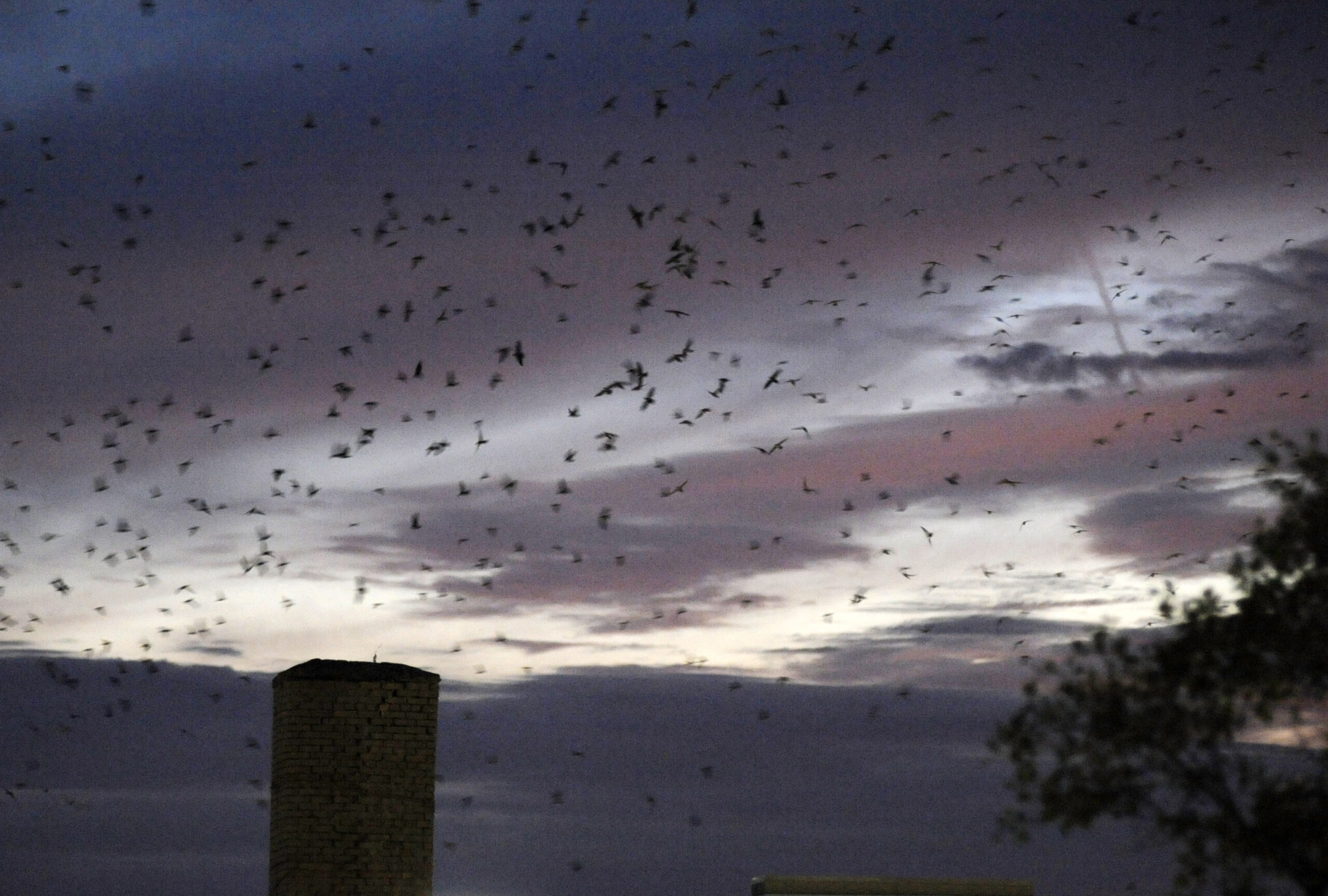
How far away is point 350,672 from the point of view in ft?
68.5

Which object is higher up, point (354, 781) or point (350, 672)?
point (350, 672)

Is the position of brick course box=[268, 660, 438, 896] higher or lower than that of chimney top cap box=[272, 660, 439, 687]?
lower

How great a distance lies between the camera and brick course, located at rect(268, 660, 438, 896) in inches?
801

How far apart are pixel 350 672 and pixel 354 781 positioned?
1460 millimetres

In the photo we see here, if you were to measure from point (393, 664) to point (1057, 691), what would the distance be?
371 inches

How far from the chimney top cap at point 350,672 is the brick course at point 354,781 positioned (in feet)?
0.05

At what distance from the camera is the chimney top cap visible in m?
20.8

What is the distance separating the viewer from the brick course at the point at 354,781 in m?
20.3

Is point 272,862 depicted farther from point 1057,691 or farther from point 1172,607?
point 1172,607

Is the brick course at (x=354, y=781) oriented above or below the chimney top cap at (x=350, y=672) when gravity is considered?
below

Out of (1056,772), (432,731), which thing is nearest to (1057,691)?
(1056,772)

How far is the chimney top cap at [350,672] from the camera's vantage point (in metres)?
20.8

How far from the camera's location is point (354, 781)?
20516 mm

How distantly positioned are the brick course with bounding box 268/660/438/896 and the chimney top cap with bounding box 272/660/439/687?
16 mm
